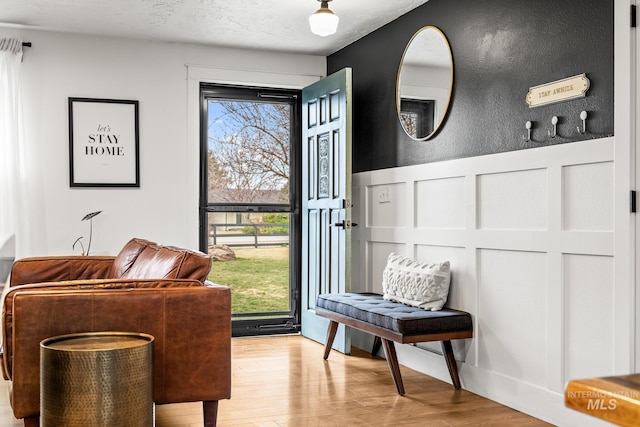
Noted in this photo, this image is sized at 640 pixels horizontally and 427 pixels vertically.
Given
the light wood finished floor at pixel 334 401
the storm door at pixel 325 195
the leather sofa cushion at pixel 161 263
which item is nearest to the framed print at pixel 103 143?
the storm door at pixel 325 195

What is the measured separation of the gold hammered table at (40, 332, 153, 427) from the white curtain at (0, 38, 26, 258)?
279 cm

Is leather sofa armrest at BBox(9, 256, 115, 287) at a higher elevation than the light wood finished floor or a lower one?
higher

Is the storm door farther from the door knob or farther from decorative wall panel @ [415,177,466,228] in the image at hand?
decorative wall panel @ [415,177,466,228]

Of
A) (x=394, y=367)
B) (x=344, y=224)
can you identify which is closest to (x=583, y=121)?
(x=394, y=367)

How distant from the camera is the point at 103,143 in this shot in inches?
209

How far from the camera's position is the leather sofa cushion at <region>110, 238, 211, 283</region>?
2998 mm

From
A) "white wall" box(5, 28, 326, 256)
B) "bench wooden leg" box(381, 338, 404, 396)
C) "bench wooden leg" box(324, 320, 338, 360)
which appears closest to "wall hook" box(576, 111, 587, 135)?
"bench wooden leg" box(381, 338, 404, 396)

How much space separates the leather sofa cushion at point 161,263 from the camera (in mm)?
2998

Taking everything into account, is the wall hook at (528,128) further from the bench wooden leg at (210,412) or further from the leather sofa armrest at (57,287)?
the bench wooden leg at (210,412)

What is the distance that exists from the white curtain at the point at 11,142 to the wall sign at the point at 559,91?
364cm

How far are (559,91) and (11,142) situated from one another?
3.83m

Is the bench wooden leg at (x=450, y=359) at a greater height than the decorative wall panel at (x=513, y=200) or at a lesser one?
lesser

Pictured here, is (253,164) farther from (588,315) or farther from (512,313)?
(588,315)

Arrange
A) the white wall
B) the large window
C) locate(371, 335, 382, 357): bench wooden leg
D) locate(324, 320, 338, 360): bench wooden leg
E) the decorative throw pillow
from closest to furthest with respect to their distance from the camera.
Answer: the decorative throw pillow
locate(324, 320, 338, 360): bench wooden leg
locate(371, 335, 382, 357): bench wooden leg
the white wall
the large window
